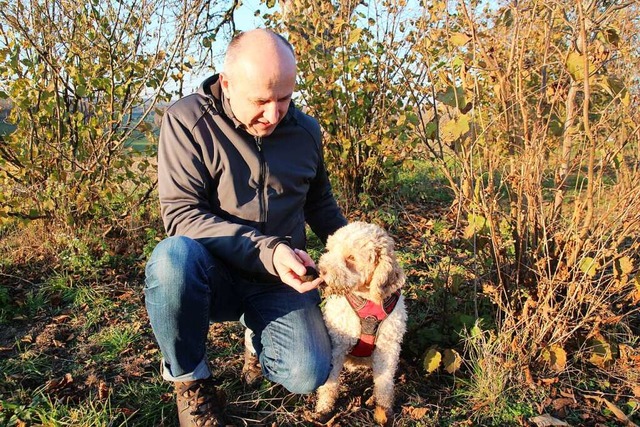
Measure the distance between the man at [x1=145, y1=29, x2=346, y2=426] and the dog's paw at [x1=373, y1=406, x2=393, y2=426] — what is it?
1.28ft

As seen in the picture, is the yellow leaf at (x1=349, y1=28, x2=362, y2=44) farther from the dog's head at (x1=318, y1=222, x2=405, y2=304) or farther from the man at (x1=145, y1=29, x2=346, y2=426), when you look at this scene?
the dog's head at (x1=318, y1=222, x2=405, y2=304)

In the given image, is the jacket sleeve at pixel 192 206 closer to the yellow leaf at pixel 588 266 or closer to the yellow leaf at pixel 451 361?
the yellow leaf at pixel 451 361

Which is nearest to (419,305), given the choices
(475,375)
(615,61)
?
(475,375)

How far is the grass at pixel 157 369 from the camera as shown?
270cm

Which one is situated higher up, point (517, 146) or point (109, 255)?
point (517, 146)

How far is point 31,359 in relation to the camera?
310 cm

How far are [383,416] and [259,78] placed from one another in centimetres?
196

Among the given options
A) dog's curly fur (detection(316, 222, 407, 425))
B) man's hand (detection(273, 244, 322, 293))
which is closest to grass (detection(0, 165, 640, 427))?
dog's curly fur (detection(316, 222, 407, 425))

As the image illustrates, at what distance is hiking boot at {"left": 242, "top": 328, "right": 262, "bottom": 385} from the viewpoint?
295 cm

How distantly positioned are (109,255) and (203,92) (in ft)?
7.41

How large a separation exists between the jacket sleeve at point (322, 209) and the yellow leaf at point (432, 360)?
0.97 meters

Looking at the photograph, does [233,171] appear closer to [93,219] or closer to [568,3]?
[568,3]

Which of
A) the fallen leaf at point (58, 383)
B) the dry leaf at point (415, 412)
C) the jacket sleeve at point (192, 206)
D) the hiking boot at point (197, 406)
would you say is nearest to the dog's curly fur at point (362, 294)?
the dry leaf at point (415, 412)

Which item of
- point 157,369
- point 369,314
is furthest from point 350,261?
point 157,369
